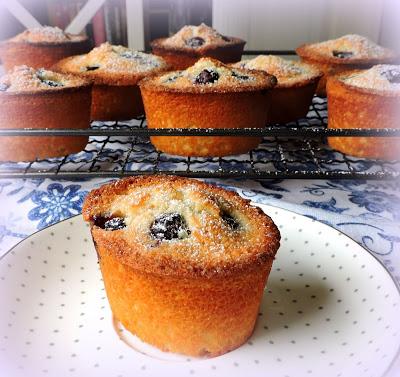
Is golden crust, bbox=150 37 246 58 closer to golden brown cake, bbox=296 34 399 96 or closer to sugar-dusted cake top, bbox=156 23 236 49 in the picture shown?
sugar-dusted cake top, bbox=156 23 236 49

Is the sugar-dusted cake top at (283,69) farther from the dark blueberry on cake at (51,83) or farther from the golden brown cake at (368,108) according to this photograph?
the dark blueberry on cake at (51,83)

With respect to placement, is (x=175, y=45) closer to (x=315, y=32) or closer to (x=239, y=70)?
(x=239, y=70)

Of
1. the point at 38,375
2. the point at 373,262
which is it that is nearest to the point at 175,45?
the point at 373,262

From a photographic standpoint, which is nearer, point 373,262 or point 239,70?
point 373,262

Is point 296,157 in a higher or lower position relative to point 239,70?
lower

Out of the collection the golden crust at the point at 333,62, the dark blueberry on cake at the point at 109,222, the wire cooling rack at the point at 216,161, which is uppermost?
the dark blueberry on cake at the point at 109,222

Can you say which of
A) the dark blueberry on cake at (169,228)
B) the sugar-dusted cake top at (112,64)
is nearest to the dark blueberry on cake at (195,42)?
the sugar-dusted cake top at (112,64)

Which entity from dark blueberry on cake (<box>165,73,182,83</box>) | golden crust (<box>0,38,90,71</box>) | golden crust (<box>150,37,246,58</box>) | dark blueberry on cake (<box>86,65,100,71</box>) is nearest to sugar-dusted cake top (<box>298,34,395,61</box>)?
golden crust (<box>150,37,246,58</box>)

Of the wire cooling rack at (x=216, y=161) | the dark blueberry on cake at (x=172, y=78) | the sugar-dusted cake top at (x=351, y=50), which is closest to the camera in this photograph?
the wire cooling rack at (x=216, y=161)
